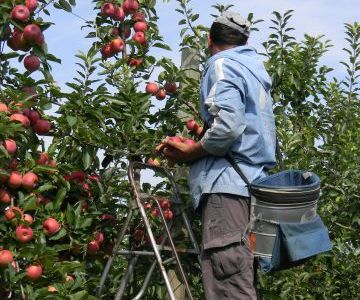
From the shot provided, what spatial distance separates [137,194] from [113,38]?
1.27 metres

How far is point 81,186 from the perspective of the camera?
4.20 m

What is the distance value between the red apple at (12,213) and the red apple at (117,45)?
4.57ft

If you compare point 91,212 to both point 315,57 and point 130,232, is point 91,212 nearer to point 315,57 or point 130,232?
point 130,232

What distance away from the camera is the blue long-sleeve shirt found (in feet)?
11.6

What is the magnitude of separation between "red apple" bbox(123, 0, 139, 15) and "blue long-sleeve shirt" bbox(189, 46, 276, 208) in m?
1.23

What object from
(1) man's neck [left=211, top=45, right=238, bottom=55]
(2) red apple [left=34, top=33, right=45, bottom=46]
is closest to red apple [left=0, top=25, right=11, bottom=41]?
(2) red apple [left=34, top=33, right=45, bottom=46]

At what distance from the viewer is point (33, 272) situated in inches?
143

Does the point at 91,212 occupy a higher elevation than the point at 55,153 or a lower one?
lower

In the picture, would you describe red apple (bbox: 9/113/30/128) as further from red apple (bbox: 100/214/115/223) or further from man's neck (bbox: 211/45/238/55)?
man's neck (bbox: 211/45/238/55)

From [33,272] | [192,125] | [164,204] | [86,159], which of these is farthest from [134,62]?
[33,272]

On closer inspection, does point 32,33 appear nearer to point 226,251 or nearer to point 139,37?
point 139,37

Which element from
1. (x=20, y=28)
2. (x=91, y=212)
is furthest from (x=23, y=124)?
(x=91, y=212)

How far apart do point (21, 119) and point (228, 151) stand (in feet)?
2.91

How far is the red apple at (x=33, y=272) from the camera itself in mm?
3627
